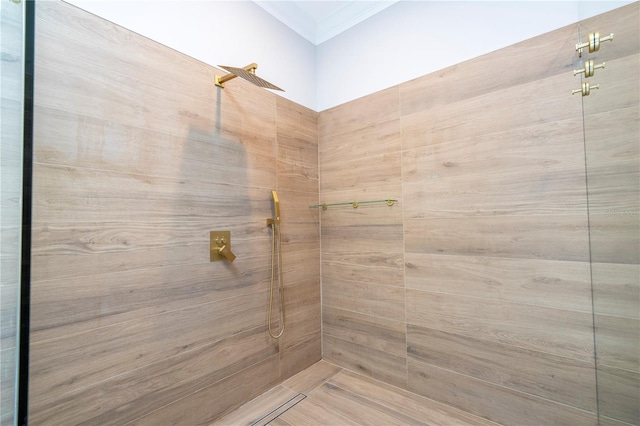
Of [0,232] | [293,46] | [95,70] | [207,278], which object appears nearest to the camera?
[0,232]

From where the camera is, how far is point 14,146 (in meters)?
0.87

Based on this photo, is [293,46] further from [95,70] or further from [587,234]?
[587,234]

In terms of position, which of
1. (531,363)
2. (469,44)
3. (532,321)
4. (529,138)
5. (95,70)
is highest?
(469,44)

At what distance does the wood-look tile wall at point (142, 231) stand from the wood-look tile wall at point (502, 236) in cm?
65

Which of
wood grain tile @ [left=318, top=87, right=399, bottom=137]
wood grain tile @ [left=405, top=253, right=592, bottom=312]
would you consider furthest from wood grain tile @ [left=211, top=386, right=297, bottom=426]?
wood grain tile @ [left=318, top=87, right=399, bottom=137]

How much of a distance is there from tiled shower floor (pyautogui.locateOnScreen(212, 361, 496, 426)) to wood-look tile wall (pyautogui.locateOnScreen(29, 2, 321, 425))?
107 millimetres

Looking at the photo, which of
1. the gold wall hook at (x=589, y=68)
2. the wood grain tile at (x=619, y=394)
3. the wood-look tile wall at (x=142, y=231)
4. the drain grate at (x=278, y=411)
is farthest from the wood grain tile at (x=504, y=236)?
the drain grate at (x=278, y=411)

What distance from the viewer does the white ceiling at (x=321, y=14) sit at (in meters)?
1.73

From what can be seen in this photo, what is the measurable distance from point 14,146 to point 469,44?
189 cm

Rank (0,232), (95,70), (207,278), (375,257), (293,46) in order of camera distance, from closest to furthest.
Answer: (0,232) < (95,70) < (207,278) < (375,257) < (293,46)

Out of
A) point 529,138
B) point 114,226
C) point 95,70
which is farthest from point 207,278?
point 529,138

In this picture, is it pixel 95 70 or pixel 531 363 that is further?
pixel 531 363

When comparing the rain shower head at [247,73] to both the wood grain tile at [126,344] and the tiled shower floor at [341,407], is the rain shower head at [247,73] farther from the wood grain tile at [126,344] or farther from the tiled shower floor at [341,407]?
the tiled shower floor at [341,407]

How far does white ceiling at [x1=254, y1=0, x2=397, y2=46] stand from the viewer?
1.73m
